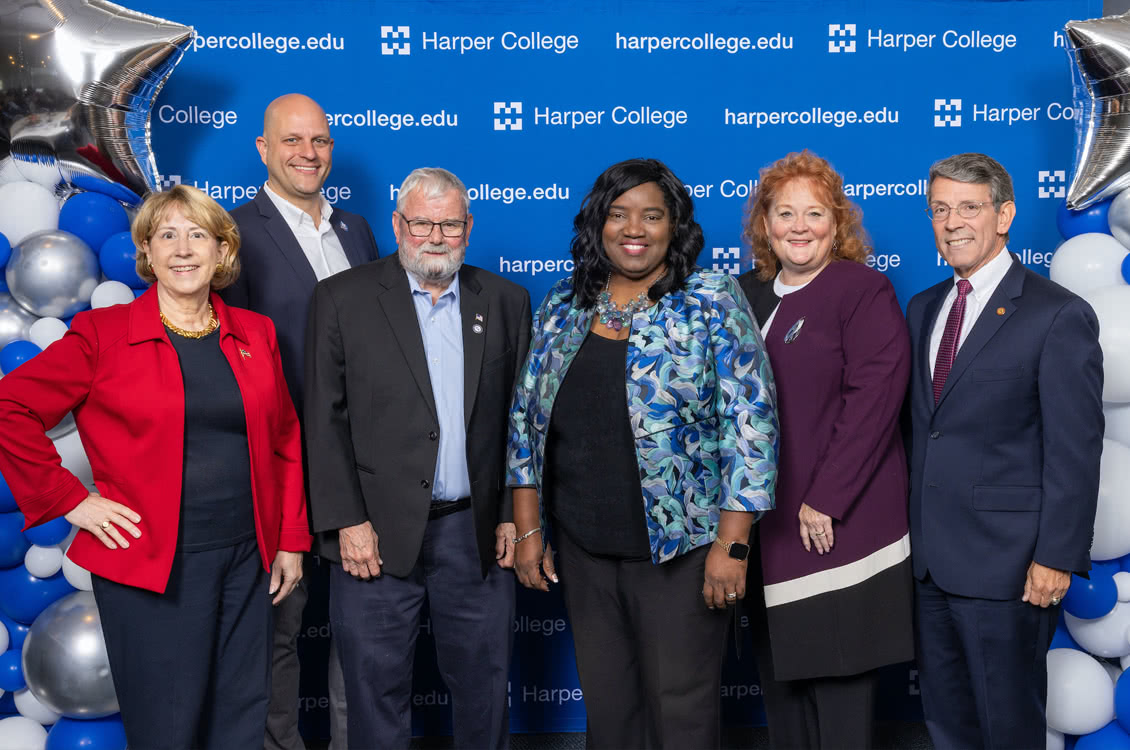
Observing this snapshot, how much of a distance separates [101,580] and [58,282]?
973mm

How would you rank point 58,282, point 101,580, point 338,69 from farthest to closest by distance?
1. point 338,69
2. point 58,282
3. point 101,580

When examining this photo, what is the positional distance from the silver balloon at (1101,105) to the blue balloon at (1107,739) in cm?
164

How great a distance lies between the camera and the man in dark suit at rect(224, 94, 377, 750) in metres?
2.72

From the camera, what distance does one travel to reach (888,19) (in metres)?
3.40

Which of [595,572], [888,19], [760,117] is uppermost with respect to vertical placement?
[888,19]

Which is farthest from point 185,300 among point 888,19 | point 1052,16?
point 1052,16

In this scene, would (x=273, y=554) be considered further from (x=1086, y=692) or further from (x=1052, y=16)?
(x=1052, y=16)

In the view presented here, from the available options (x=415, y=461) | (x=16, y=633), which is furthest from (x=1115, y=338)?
(x=16, y=633)

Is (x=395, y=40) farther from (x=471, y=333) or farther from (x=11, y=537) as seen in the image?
(x=11, y=537)

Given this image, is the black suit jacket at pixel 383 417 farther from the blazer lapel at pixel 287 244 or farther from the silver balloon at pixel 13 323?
the silver balloon at pixel 13 323

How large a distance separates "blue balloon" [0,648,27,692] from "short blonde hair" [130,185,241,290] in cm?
139

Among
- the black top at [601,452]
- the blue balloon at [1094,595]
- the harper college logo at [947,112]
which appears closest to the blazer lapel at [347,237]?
the black top at [601,452]

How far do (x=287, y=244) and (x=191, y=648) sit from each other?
118 cm

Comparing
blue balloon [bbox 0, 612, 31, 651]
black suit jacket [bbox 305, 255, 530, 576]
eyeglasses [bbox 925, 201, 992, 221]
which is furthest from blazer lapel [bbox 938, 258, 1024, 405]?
blue balloon [bbox 0, 612, 31, 651]
